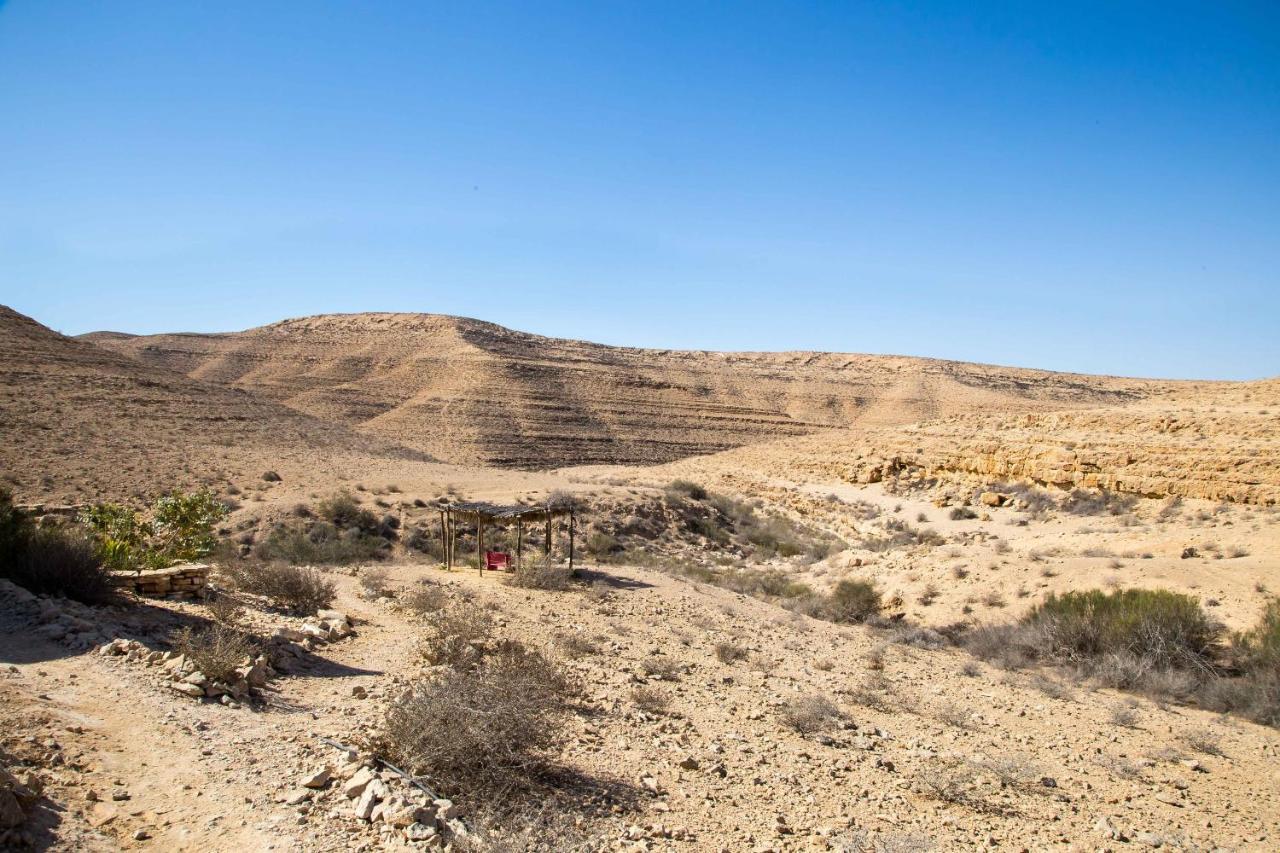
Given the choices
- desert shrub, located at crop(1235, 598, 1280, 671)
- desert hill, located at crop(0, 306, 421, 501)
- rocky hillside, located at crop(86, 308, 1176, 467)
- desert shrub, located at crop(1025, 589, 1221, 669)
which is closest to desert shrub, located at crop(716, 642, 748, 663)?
desert shrub, located at crop(1025, 589, 1221, 669)

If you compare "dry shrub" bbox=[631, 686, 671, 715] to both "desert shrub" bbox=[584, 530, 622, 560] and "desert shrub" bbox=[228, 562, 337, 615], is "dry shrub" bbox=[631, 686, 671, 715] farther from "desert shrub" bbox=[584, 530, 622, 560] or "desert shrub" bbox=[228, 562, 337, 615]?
"desert shrub" bbox=[584, 530, 622, 560]

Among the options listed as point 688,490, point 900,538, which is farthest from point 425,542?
point 900,538

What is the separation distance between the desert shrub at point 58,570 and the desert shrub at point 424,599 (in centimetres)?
374

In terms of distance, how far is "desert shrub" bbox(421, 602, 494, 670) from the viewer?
8312 millimetres

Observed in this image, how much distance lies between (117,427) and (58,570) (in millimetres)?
24218

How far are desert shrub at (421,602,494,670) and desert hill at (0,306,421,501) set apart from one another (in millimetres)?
17456

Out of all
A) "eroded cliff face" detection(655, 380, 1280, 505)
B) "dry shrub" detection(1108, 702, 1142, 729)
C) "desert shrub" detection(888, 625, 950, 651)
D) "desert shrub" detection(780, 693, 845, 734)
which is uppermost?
"eroded cliff face" detection(655, 380, 1280, 505)

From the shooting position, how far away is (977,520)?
2372 centimetres

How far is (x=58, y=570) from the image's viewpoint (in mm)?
8633

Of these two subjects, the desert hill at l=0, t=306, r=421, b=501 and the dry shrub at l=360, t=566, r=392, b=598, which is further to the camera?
the desert hill at l=0, t=306, r=421, b=501

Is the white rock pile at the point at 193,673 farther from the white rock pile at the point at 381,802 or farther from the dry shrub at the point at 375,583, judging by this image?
the dry shrub at the point at 375,583

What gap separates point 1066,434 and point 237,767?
2852 cm

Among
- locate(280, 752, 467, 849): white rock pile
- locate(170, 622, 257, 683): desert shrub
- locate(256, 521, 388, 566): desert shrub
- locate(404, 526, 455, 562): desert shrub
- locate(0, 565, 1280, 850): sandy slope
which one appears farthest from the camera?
locate(404, 526, 455, 562): desert shrub

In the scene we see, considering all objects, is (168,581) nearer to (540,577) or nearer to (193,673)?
(193,673)
